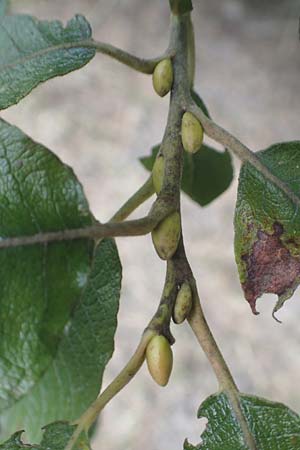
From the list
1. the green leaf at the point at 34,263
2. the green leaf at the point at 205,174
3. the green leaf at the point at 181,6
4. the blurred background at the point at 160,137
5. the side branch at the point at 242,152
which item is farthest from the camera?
the blurred background at the point at 160,137

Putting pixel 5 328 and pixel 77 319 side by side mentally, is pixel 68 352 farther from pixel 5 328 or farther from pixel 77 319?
pixel 5 328

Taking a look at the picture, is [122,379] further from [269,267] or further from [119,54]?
[119,54]

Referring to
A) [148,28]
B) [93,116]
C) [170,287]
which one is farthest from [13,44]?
[148,28]

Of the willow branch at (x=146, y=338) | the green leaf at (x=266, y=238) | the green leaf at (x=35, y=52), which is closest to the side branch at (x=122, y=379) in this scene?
the willow branch at (x=146, y=338)

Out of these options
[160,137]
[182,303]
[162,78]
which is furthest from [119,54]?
[160,137]

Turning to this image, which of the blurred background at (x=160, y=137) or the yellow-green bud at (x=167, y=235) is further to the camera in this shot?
the blurred background at (x=160, y=137)

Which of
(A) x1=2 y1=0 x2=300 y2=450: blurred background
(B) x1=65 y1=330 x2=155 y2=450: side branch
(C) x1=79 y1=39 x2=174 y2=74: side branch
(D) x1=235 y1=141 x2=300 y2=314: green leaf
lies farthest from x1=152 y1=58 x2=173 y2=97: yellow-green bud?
(A) x1=2 y1=0 x2=300 y2=450: blurred background

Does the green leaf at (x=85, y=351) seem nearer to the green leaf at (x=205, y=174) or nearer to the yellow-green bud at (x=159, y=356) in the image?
the yellow-green bud at (x=159, y=356)
